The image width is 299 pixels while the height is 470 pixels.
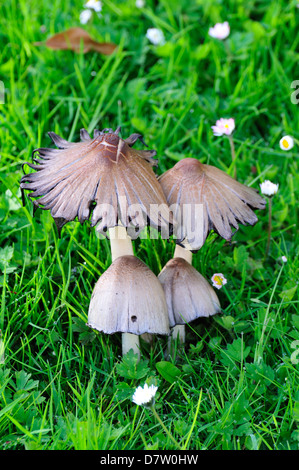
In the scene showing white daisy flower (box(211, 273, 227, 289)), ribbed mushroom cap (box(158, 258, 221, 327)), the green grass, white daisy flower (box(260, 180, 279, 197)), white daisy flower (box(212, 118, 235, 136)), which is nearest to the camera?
the green grass

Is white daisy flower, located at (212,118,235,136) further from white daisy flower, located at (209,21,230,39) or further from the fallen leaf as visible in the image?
the fallen leaf

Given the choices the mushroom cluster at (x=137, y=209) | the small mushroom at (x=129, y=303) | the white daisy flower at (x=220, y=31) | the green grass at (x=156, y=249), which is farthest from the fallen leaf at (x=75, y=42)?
the small mushroom at (x=129, y=303)

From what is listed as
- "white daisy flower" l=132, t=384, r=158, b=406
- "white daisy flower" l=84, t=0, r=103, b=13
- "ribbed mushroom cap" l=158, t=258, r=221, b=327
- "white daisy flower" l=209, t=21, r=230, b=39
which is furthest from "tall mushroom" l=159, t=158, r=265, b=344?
"white daisy flower" l=84, t=0, r=103, b=13

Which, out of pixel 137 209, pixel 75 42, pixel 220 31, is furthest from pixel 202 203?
pixel 75 42

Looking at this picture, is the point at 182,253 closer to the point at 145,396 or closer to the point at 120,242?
the point at 120,242

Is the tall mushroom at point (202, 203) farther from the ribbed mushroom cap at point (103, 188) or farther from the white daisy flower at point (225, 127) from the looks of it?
the white daisy flower at point (225, 127)
